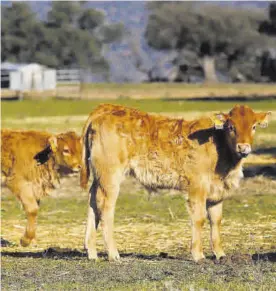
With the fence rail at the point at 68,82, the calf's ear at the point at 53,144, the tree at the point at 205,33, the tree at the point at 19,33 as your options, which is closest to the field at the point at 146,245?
the calf's ear at the point at 53,144

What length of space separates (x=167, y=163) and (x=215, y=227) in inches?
40.8

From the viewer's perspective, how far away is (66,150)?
1616 centimetres

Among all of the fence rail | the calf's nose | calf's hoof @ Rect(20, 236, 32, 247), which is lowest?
the fence rail

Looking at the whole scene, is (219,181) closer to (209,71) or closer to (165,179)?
(165,179)

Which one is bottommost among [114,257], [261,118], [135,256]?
[135,256]

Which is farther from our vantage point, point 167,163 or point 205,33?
point 205,33

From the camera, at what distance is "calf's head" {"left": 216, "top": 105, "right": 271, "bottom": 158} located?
41.2 feet

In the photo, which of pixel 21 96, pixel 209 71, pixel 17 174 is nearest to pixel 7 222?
pixel 17 174

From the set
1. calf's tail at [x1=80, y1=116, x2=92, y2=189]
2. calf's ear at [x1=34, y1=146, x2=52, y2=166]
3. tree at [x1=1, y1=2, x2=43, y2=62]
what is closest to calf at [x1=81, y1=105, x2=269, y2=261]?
calf's tail at [x1=80, y1=116, x2=92, y2=189]

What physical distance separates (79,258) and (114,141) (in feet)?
5.17

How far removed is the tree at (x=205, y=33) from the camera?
390 ft

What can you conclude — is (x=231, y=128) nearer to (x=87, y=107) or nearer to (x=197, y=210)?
(x=197, y=210)

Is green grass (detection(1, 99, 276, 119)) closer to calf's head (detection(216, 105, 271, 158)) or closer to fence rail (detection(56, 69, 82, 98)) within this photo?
fence rail (detection(56, 69, 82, 98))

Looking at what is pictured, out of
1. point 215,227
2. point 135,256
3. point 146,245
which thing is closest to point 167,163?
point 215,227
